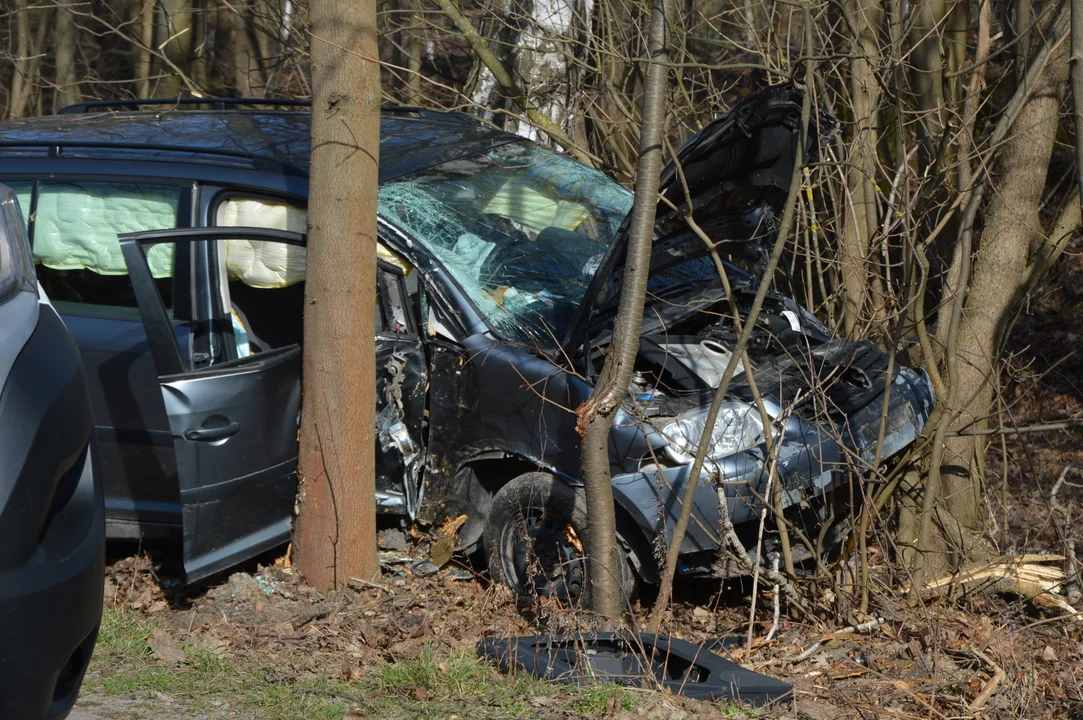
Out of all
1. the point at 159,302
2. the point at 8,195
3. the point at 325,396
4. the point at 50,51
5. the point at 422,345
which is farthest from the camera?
the point at 50,51

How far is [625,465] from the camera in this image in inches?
167

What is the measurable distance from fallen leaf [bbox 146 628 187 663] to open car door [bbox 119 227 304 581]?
24 centimetres

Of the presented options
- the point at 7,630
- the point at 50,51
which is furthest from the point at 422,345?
the point at 50,51

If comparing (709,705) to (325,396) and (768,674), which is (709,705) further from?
(325,396)

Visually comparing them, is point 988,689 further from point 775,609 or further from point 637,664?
point 637,664

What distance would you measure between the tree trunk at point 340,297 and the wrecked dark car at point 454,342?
0.64 feet

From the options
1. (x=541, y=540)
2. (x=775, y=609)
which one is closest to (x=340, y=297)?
(x=541, y=540)

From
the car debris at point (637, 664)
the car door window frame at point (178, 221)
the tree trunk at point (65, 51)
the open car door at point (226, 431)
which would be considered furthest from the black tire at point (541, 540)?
the tree trunk at point (65, 51)

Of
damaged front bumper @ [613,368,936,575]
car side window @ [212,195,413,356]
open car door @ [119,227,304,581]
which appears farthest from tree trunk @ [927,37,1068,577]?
open car door @ [119,227,304,581]

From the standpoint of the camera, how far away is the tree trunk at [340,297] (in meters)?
4.44

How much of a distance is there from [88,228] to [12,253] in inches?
99.3

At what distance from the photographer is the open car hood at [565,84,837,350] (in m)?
4.24

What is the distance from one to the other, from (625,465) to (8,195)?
2408 millimetres

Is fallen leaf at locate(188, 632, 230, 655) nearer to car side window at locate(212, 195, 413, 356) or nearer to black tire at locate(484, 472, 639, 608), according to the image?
black tire at locate(484, 472, 639, 608)
